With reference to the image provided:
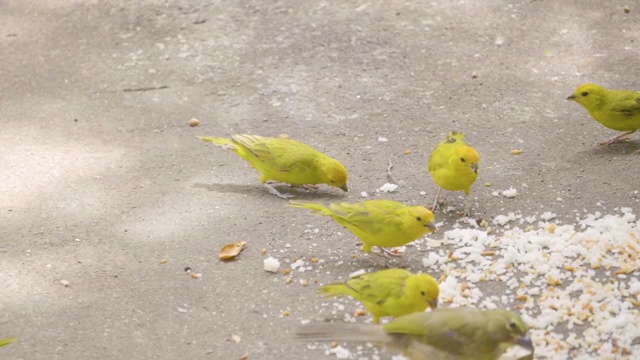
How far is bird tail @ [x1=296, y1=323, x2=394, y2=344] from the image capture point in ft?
Result: 13.2

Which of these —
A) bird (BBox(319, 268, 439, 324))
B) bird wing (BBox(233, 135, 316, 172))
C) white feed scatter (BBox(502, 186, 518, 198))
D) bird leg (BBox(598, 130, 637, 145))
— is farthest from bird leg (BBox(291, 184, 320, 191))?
bird leg (BBox(598, 130, 637, 145))

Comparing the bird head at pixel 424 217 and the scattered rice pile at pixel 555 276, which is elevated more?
the bird head at pixel 424 217

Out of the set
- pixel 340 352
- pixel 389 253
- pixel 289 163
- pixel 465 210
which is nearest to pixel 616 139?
pixel 465 210

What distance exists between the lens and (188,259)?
5.42 metres

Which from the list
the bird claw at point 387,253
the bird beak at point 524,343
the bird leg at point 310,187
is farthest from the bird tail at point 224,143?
the bird beak at point 524,343

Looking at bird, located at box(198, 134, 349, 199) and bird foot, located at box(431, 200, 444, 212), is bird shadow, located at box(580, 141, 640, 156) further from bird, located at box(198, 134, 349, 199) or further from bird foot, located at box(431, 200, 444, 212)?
bird, located at box(198, 134, 349, 199)

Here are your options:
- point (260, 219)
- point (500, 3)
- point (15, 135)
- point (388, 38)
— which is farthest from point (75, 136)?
point (500, 3)

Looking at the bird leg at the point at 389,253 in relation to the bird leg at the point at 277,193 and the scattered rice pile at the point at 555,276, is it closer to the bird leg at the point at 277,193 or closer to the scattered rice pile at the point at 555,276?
the scattered rice pile at the point at 555,276

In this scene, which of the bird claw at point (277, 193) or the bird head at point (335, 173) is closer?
the bird head at point (335, 173)

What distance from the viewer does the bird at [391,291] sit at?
14.2 ft

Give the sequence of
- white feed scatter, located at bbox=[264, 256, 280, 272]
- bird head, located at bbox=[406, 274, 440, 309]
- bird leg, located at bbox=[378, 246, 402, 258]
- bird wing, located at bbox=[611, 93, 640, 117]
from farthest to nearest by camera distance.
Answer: bird wing, located at bbox=[611, 93, 640, 117]
bird leg, located at bbox=[378, 246, 402, 258]
white feed scatter, located at bbox=[264, 256, 280, 272]
bird head, located at bbox=[406, 274, 440, 309]

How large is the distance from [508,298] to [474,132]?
2.16 m

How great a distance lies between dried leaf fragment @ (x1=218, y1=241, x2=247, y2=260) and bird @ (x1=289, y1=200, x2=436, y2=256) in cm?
55

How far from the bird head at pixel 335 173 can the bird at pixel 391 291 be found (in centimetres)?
134
